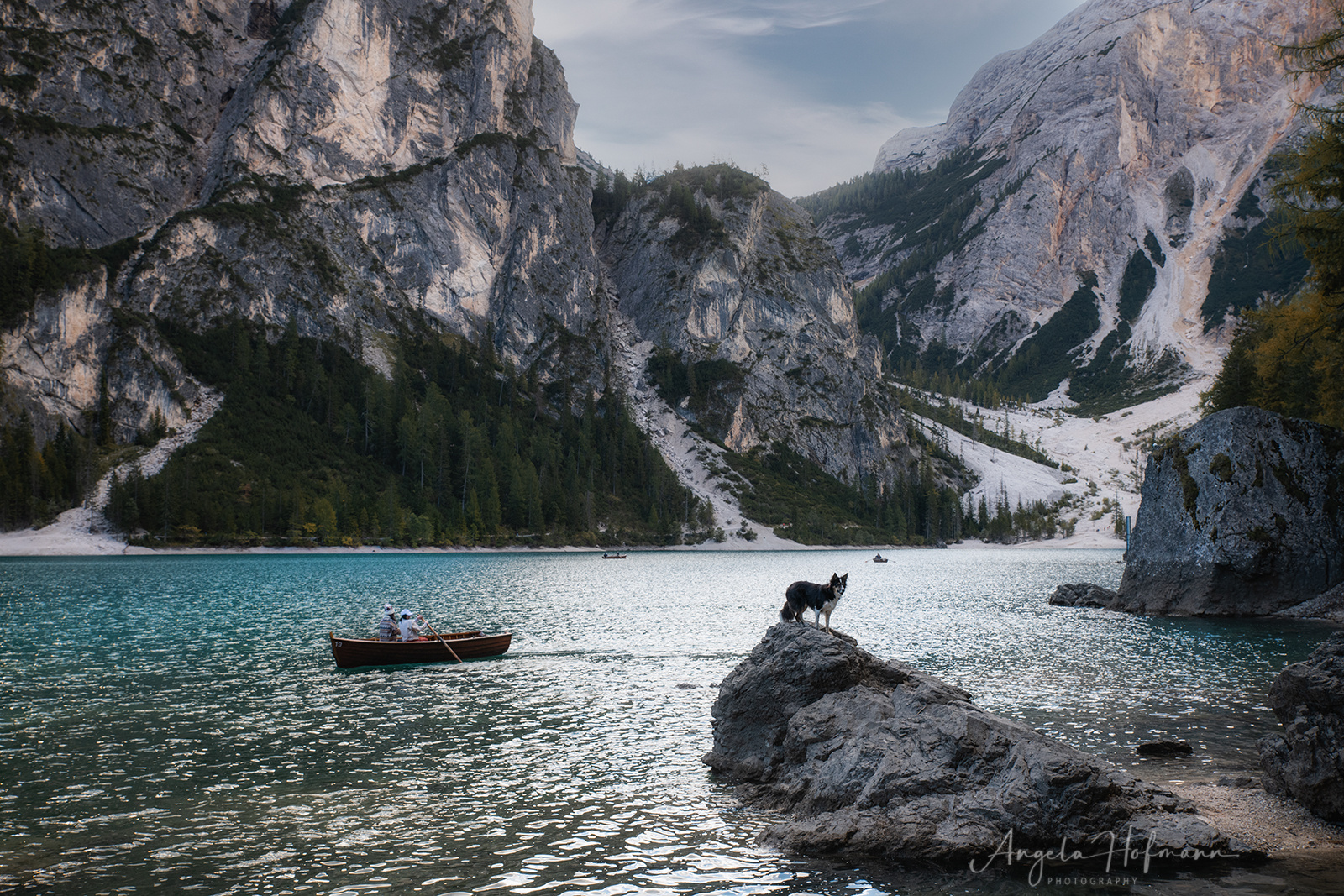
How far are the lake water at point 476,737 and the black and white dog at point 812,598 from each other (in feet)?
16.8

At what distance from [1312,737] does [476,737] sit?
21363 millimetres

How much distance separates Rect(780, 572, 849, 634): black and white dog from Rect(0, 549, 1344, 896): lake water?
16.8 ft

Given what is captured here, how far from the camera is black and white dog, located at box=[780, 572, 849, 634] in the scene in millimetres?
21891

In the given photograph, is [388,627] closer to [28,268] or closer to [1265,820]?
[1265,820]

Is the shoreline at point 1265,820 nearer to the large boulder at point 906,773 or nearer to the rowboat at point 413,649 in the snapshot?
the large boulder at point 906,773

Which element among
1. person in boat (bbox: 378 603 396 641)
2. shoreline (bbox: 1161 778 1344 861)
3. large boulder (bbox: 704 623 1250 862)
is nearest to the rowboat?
person in boat (bbox: 378 603 396 641)

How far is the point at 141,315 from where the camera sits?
171625 millimetres

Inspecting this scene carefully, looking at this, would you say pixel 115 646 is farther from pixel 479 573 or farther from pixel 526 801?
pixel 479 573

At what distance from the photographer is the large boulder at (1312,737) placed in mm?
15875

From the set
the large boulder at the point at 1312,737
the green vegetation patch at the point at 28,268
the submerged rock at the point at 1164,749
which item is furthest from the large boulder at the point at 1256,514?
the green vegetation patch at the point at 28,268

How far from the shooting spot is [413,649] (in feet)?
121

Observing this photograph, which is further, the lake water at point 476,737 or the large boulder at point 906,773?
the large boulder at point 906,773

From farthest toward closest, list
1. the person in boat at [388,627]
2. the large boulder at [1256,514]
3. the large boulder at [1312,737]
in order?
the large boulder at [1256,514], the person in boat at [388,627], the large boulder at [1312,737]

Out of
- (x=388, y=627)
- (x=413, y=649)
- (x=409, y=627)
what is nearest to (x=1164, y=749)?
(x=413, y=649)
